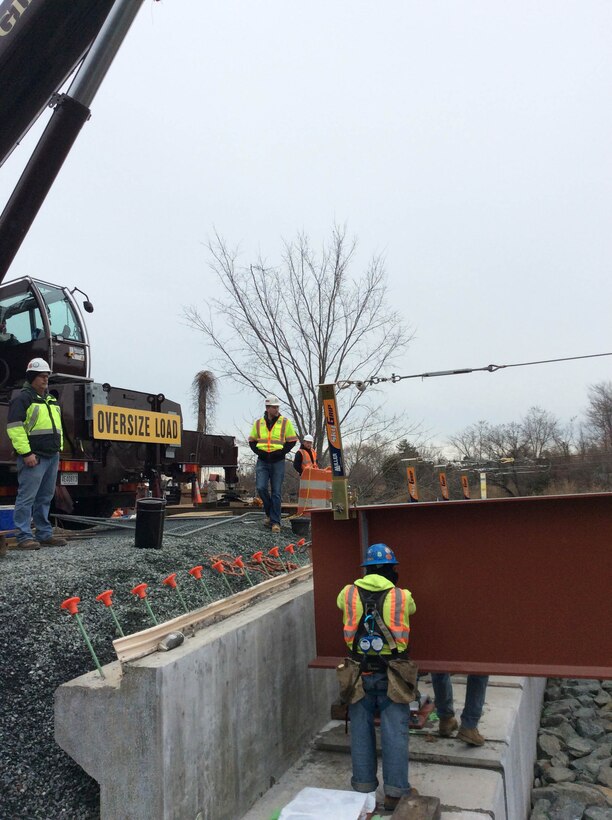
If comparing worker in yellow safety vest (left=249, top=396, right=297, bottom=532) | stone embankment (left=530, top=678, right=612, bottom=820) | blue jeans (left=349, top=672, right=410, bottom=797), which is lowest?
stone embankment (left=530, top=678, right=612, bottom=820)

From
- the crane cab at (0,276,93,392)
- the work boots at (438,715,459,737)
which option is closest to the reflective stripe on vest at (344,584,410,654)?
the work boots at (438,715,459,737)

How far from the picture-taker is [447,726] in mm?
5379

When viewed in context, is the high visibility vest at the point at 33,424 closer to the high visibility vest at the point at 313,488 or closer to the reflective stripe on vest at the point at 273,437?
the reflective stripe on vest at the point at 273,437

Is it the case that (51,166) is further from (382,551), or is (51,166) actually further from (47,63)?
(382,551)

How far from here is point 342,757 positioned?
5.04 metres

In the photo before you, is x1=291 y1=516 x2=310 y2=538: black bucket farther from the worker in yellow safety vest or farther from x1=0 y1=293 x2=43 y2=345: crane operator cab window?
x1=0 y1=293 x2=43 y2=345: crane operator cab window

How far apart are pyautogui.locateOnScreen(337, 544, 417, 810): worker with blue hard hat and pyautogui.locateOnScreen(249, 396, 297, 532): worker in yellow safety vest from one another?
14.4 ft

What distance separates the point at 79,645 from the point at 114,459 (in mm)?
5234

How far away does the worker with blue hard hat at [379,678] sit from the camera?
4117 mm

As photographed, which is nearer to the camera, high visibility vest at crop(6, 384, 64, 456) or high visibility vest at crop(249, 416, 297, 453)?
high visibility vest at crop(6, 384, 64, 456)

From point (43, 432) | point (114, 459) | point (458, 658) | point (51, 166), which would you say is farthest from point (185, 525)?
point (458, 658)

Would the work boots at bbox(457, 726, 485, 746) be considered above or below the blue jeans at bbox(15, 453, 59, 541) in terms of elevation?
below

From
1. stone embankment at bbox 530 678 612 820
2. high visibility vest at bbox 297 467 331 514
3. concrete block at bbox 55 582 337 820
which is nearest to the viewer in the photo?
concrete block at bbox 55 582 337 820

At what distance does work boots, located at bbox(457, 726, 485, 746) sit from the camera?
5.08m
